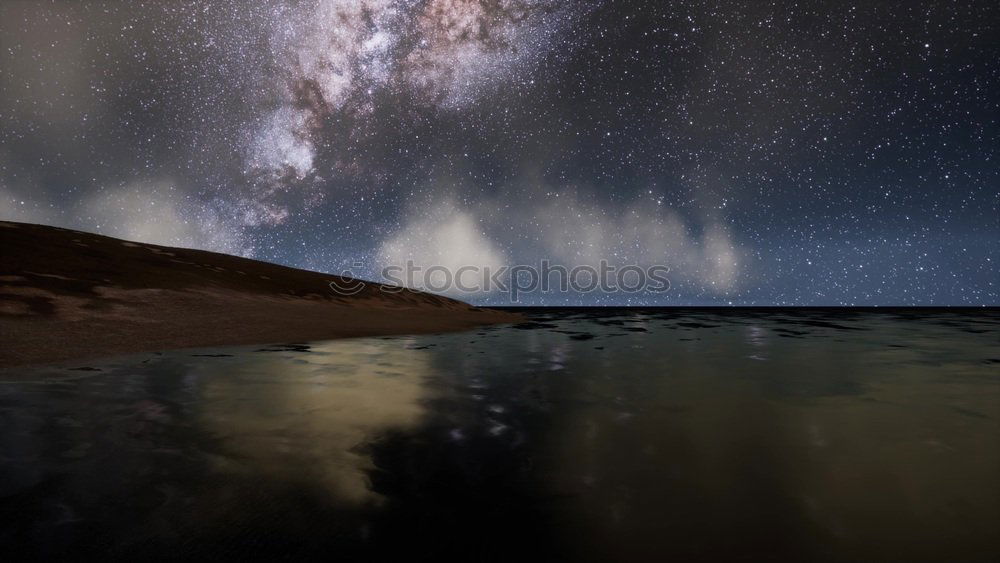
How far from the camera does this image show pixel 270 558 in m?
3.44

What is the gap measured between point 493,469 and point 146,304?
92.6 ft

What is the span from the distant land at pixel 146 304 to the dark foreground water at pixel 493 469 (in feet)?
26.8

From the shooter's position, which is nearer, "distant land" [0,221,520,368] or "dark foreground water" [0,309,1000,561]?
"dark foreground water" [0,309,1000,561]

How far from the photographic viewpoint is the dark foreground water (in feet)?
12.3

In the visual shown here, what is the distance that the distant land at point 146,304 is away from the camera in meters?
18.2

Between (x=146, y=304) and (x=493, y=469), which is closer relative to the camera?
(x=493, y=469)

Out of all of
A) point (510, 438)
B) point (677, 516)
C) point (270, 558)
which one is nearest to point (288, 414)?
point (510, 438)

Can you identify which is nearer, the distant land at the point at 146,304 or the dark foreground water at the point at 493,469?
the dark foreground water at the point at 493,469

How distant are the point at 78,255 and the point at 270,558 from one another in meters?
40.8

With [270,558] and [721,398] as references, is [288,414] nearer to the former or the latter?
[270,558]

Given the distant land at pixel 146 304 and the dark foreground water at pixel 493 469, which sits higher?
the distant land at pixel 146 304

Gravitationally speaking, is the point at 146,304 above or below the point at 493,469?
above

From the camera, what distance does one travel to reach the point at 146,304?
87.4 feet

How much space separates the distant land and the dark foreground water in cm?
818
